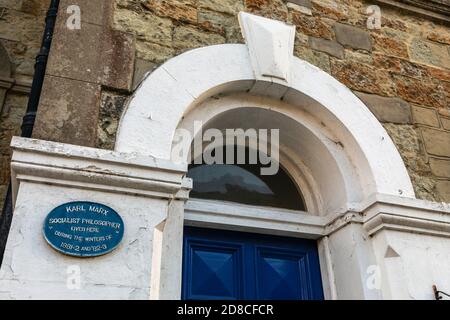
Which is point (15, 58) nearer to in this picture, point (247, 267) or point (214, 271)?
point (214, 271)

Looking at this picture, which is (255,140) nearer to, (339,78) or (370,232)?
(339,78)

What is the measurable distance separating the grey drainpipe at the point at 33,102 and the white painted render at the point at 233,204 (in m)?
0.32

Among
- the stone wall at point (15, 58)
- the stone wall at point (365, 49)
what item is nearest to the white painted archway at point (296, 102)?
the stone wall at point (365, 49)

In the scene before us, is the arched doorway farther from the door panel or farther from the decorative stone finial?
the door panel

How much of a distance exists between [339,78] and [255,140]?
2.43 feet

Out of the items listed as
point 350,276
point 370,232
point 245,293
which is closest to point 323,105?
point 370,232

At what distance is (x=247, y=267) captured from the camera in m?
3.05

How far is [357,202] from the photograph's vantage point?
3105 mm

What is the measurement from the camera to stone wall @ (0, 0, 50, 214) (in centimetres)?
351

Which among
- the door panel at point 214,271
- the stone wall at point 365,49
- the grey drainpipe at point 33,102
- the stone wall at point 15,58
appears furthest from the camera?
the stone wall at point 15,58

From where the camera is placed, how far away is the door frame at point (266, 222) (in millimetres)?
3041

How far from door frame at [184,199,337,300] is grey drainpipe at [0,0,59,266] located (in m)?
0.99

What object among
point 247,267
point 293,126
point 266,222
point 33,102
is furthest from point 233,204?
point 33,102

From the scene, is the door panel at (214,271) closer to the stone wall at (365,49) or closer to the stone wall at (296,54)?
the stone wall at (296,54)
